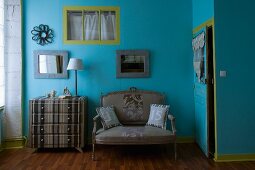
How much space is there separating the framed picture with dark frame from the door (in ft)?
2.94

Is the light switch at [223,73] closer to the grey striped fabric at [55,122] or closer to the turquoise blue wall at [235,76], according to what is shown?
the turquoise blue wall at [235,76]

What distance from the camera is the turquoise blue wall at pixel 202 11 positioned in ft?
12.7

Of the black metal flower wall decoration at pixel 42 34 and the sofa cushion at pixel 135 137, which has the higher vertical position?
the black metal flower wall decoration at pixel 42 34

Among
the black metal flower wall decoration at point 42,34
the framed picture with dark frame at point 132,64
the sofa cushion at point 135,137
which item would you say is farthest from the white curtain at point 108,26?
the sofa cushion at point 135,137

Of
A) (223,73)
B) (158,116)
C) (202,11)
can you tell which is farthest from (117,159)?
(202,11)

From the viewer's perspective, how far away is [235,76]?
12.4 feet

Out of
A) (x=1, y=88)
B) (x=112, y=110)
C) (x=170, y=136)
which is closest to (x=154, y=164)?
(x=170, y=136)

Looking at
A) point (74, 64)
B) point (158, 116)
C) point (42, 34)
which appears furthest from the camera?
point (42, 34)

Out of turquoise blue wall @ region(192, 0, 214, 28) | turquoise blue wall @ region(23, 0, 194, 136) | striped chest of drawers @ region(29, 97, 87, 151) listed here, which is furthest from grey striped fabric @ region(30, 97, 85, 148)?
turquoise blue wall @ region(192, 0, 214, 28)

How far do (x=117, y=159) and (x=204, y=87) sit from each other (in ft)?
5.79

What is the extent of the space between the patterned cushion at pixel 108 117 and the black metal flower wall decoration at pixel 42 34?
1.65 meters

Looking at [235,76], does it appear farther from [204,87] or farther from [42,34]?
[42,34]

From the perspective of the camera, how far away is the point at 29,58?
4.73 metres

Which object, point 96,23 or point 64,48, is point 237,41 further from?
point 64,48
